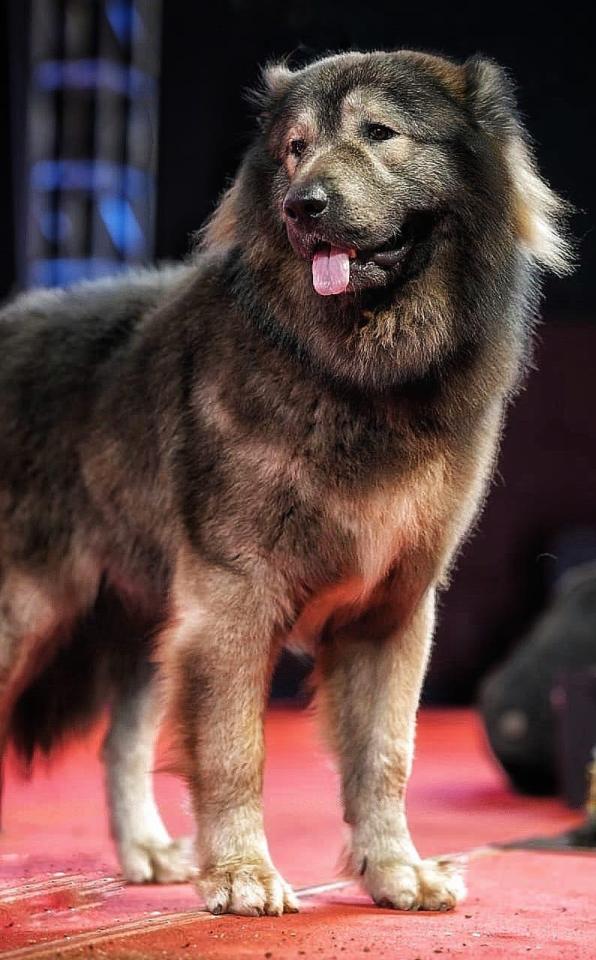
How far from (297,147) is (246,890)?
1.62 metres

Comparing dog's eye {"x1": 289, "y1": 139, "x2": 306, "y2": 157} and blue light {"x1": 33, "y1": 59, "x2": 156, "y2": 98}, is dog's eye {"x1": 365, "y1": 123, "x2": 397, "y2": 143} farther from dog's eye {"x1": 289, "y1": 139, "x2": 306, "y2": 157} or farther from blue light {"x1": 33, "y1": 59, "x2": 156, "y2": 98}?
blue light {"x1": 33, "y1": 59, "x2": 156, "y2": 98}

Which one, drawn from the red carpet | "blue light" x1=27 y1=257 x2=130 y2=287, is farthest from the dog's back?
"blue light" x1=27 y1=257 x2=130 y2=287

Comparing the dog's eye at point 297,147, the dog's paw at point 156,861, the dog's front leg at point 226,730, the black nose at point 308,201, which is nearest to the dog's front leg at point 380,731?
the dog's front leg at point 226,730

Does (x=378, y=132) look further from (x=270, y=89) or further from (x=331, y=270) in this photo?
(x=270, y=89)

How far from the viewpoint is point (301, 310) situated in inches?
113

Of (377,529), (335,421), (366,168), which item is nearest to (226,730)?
(377,529)

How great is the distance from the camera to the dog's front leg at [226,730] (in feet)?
9.09

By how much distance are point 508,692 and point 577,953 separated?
127 inches

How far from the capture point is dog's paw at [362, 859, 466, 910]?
2916mm

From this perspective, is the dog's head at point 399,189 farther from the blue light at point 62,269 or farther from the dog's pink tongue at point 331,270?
the blue light at point 62,269

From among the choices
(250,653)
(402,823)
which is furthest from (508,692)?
(250,653)

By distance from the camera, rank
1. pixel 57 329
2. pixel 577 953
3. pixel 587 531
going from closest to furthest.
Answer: pixel 577 953, pixel 57 329, pixel 587 531

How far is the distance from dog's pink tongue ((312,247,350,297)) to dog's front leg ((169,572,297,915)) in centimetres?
69

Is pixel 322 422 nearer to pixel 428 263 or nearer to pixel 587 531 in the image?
pixel 428 263
